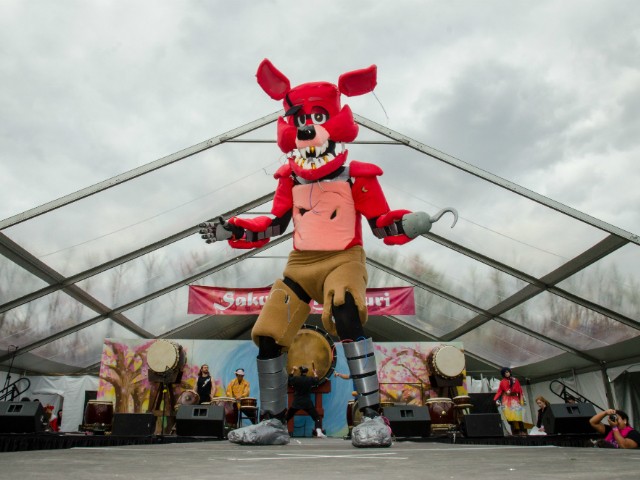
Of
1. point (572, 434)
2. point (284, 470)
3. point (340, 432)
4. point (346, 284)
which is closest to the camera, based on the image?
point (284, 470)

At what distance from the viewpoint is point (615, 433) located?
13.2ft

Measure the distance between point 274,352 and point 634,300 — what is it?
485cm

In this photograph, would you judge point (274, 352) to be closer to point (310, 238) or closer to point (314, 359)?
point (310, 238)

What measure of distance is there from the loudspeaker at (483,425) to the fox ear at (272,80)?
2.77 meters

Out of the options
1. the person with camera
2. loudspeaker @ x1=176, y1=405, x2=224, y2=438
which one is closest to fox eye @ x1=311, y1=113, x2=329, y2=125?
loudspeaker @ x1=176, y1=405, x2=224, y2=438

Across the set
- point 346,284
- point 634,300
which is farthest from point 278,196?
point 634,300

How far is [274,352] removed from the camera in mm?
2527

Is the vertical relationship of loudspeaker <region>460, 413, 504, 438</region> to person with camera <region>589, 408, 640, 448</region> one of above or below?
above

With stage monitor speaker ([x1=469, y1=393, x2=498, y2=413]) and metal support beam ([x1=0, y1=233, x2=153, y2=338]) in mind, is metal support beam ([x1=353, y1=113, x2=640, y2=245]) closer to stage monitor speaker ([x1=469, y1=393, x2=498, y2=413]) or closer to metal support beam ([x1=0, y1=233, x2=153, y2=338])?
metal support beam ([x1=0, y1=233, x2=153, y2=338])

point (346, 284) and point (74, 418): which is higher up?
point (346, 284)

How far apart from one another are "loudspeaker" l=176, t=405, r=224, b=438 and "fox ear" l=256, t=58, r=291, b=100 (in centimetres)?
217

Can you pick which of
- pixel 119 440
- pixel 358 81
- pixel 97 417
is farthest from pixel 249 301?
pixel 358 81

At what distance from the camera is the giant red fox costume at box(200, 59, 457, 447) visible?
237 centimetres

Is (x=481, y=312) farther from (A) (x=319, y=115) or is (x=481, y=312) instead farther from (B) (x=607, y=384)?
(A) (x=319, y=115)
